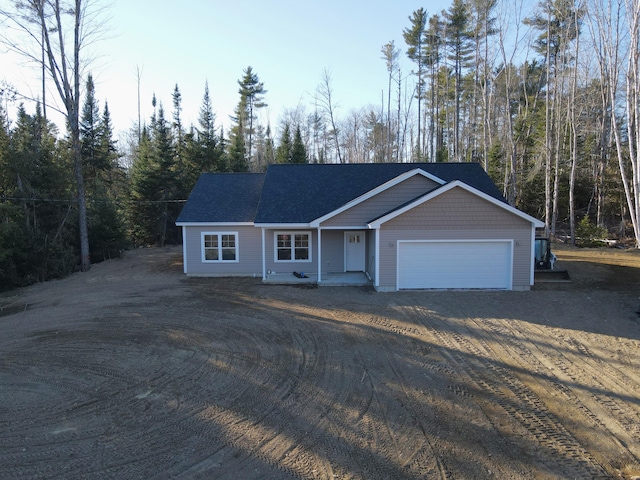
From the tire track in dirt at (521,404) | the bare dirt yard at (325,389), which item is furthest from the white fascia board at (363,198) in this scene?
the tire track in dirt at (521,404)

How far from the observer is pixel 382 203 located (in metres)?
14.3

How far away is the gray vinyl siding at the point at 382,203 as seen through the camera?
46.6ft

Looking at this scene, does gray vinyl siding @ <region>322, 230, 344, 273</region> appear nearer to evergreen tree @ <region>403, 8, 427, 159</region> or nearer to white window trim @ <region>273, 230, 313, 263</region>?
white window trim @ <region>273, 230, 313, 263</region>

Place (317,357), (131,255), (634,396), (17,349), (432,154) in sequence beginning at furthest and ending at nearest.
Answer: (432,154) → (131,255) → (17,349) → (317,357) → (634,396)

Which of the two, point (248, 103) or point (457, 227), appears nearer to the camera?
point (457, 227)

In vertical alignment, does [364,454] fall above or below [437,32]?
below

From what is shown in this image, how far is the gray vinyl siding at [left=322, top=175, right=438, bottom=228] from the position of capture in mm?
14219

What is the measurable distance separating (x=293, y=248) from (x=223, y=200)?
438cm

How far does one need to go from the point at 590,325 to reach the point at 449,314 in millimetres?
3143

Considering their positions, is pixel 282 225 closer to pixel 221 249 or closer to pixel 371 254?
pixel 221 249

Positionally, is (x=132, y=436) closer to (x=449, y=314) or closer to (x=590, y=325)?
(x=449, y=314)

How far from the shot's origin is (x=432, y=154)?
36438mm

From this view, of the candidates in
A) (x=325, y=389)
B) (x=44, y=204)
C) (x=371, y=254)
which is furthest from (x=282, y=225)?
(x=44, y=204)

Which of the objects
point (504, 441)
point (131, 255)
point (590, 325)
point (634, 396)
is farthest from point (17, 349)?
point (131, 255)
